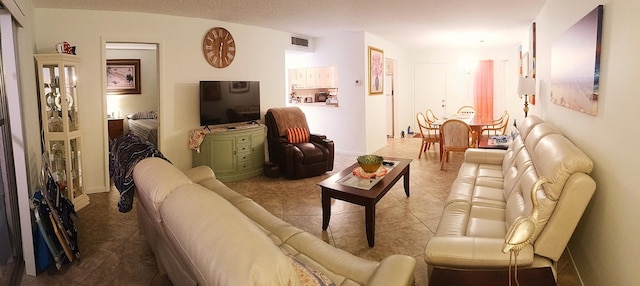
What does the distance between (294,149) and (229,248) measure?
4.01 m

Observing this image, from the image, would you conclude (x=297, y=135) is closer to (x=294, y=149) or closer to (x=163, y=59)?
(x=294, y=149)

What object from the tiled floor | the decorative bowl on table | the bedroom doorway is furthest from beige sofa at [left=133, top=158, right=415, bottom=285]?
the bedroom doorway

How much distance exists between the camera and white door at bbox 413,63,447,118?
9.26 metres

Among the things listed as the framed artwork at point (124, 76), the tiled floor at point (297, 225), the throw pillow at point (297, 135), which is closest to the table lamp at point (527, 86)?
the tiled floor at point (297, 225)

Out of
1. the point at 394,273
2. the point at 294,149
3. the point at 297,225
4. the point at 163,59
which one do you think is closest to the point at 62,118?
the point at 163,59

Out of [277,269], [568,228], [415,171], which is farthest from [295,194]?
[277,269]

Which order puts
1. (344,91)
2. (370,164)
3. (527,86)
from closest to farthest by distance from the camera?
(370,164) < (527,86) < (344,91)

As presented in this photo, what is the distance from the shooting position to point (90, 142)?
14.8 feet

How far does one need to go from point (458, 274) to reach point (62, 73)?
431 centimetres

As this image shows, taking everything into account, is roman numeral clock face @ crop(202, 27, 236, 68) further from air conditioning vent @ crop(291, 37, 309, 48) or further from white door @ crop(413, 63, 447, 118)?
white door @ crop(413, 63, 447, 118)

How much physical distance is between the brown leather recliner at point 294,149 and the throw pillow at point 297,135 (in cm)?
3

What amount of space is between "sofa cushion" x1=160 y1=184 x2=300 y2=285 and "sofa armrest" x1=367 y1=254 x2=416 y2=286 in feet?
1.49

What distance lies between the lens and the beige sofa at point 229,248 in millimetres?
1008

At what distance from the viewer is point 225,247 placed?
3.44 ft
